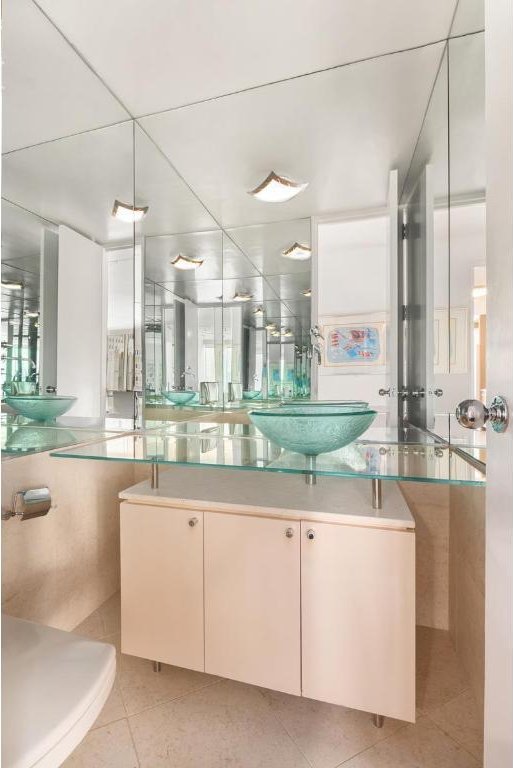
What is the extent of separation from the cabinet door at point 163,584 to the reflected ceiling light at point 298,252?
1.05 meters

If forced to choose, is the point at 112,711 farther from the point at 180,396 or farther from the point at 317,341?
the point at 317,341

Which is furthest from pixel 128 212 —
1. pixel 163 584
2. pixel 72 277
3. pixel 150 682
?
pixel 150 682

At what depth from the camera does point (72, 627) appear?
1680 mm

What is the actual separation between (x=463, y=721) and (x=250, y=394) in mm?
1361

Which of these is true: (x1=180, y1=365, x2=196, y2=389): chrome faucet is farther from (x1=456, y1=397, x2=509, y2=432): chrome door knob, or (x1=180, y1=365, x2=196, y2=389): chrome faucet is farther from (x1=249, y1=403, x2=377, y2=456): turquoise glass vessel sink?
(x1=456, y1=397, x2=509, y2=432): chrome door knob

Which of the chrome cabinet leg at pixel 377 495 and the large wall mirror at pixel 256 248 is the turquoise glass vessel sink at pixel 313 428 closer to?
the chrome cabinet leg at pixel 377 495

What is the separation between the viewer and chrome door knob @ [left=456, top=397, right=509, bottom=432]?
0.61m

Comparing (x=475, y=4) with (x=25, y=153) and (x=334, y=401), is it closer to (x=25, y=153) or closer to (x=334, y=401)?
(x=334, y=401)

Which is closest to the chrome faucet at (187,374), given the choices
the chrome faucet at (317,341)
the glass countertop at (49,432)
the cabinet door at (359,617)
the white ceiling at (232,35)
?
the glass countertop at (49,432)

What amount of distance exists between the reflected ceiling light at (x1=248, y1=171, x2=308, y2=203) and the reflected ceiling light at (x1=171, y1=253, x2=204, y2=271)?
38 cm

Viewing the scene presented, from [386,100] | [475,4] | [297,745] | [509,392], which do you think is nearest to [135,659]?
[297,745]

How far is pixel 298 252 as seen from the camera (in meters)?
1.49

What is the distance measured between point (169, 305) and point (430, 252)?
1.10 meters

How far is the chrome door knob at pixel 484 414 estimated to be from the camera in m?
0.61
